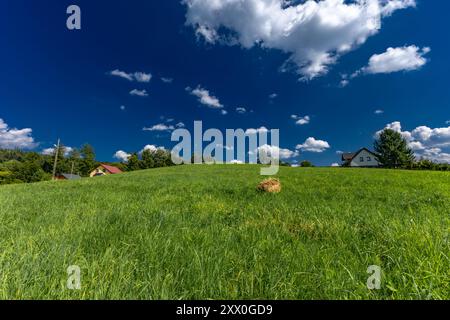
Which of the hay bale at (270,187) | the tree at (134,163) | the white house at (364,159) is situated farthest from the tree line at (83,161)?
the hay bale at (270,187)

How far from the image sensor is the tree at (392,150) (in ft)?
235

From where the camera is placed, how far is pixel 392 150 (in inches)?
2862

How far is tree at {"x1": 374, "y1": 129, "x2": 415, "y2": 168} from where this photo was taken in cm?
7156

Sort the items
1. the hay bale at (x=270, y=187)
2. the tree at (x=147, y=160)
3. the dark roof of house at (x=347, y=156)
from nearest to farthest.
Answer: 1. the hay bale at (x=270, y=187)
2. the tree at (x=147, y=160)
3. the dark roof of house at (x=347, y=156)

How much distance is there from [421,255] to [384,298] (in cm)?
101

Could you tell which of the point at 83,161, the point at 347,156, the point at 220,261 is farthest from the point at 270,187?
the point at 83,161

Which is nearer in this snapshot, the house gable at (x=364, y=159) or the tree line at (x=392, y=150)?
the tree line at (x=392, y=150)

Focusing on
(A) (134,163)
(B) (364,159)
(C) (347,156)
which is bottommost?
(A) (134,163)

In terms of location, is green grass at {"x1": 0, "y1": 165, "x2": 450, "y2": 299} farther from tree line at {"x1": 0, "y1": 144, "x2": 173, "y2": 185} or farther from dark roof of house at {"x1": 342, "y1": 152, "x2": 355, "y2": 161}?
→ dark roof of house at {"x1": 342, "y1": 152, "x2": 355, "y2": 161}

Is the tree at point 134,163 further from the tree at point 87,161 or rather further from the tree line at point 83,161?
the tree at point 87,161

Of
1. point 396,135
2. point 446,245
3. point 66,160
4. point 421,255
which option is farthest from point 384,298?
point 66,160

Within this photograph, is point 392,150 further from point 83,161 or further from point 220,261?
point 83,161
